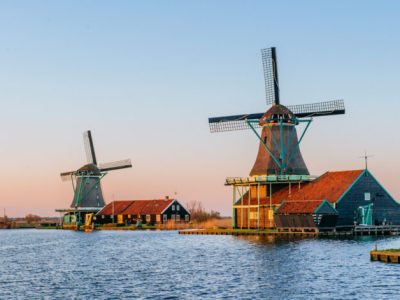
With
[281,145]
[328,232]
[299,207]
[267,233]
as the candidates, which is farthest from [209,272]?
[281,145]

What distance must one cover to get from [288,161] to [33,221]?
106 m

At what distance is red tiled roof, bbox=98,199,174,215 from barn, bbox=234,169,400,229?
37.6 meters

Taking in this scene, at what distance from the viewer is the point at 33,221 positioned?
17150 cm

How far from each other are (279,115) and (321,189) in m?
9.61

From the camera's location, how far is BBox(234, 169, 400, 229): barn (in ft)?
241

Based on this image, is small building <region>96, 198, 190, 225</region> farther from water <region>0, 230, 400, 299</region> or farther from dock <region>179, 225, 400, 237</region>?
water <region>0, 230, 400, 299</region>

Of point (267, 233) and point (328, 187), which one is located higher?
point (328, 187)

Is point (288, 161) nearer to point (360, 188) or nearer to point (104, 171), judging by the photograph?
point (360, 188)

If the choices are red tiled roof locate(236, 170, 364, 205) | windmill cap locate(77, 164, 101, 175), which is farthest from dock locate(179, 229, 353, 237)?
windmill cap locate(77, 164, 101, 175)

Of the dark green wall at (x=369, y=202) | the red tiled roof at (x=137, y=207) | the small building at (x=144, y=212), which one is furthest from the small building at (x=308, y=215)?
the red tiled roof at (x=137, y=207)

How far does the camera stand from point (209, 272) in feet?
146

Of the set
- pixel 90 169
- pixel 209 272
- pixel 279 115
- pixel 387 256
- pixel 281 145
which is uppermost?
pixel 279 115

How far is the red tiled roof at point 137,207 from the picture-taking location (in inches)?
4606

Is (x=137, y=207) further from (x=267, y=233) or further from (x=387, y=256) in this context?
(x=387, y=256)
